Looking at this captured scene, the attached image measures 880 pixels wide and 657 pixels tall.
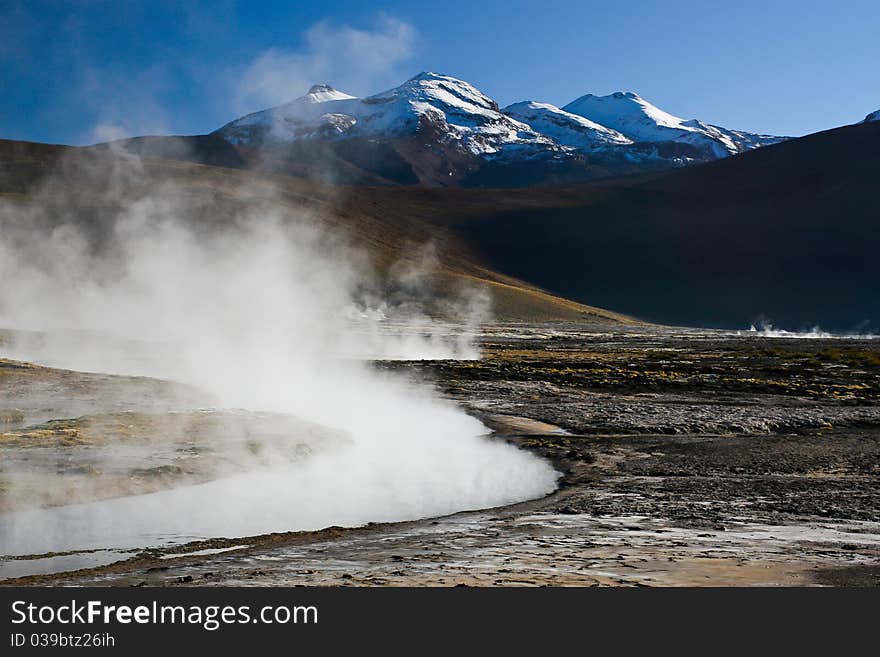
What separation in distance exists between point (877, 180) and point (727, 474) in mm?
195400

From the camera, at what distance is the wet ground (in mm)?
8875

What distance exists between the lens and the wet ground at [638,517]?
29.1 ft

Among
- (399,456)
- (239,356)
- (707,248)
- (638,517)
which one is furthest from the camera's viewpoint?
(707,248)

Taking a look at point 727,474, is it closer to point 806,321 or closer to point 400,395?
point 400,395

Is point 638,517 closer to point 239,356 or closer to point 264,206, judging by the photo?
point 239,356

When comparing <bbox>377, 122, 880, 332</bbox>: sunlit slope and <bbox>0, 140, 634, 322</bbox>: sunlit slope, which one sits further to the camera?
<bbox>377, 122, 880, 332</bbox>: sunlit slope

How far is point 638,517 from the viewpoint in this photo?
1270cm

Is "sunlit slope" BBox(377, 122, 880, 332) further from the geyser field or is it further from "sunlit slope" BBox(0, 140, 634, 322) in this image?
the geyser field

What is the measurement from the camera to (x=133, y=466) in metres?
15.1

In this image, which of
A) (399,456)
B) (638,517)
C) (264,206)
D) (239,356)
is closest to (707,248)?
(264,206)

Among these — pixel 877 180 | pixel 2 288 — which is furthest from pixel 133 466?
pixel 877 180

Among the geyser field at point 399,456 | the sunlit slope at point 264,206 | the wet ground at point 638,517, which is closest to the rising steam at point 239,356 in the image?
the geyser field at point 399,456

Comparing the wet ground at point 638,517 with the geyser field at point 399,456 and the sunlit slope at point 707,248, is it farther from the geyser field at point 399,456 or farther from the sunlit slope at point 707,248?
the sunlit slope at point 707,248

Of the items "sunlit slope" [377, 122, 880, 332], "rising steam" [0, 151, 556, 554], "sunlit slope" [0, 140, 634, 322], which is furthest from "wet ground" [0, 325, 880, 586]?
"sunlit slope" [377, 122, 880, 332]
